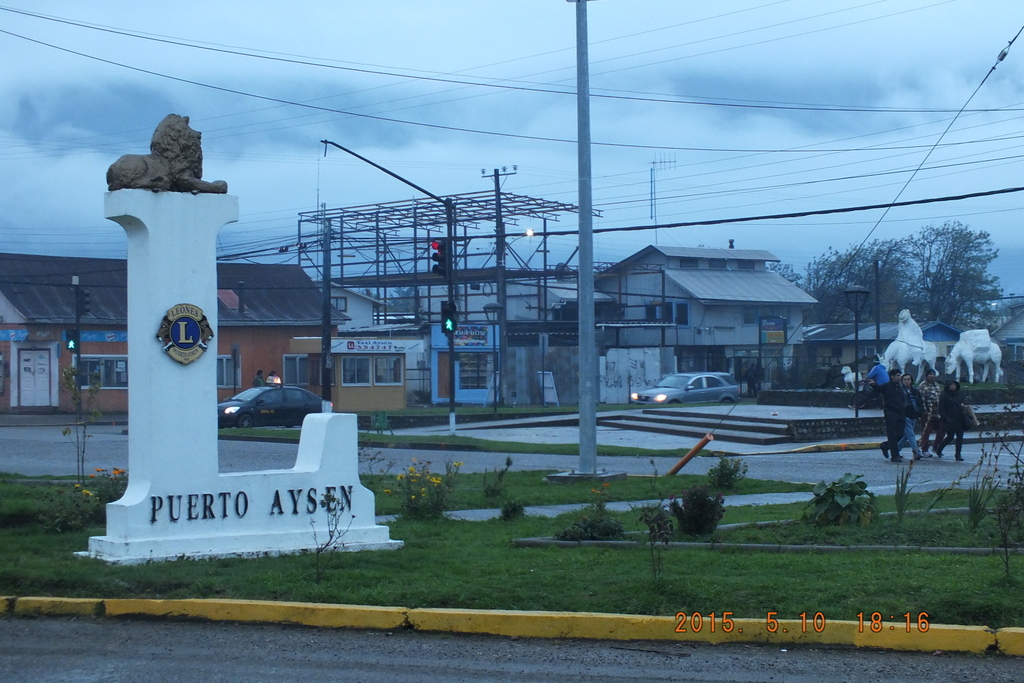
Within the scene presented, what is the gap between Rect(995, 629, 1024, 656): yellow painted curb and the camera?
6.96 meters

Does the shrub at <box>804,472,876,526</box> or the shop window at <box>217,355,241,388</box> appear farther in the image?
the shop window at <box>217,355,241,388</box>

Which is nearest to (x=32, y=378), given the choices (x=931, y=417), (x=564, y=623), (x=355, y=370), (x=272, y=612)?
(x=355, y=370)

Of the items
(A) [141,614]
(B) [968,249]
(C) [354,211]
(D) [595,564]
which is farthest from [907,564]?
(B) [968,249]

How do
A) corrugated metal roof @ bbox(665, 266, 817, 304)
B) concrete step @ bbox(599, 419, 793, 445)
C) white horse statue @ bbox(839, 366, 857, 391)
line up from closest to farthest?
concrete step @ bbox(599, 419, 793, 445), white horse statue @ bbox(839, 366, 857, 391), corrugated metal roof @ bbox(665, 266, 817, 304)

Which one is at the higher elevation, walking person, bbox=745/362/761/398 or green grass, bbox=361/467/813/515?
walking person, bbox=745/362/761/398

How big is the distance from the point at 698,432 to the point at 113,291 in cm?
3224

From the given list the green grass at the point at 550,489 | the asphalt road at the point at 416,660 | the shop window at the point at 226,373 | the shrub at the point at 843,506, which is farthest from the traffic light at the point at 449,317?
the shop window at the point at 226,373

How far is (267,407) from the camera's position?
3503 cm

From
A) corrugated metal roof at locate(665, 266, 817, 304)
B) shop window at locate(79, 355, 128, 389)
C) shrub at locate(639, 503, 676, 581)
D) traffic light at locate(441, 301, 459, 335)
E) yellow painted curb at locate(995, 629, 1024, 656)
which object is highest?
corrugated metal roof at locate(665, 266, 817, 304)

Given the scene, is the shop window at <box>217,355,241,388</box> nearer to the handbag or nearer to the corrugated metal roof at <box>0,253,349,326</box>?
the corrugated metal roof at <box>0,253,349,326</box>

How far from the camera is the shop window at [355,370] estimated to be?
45.9 meters

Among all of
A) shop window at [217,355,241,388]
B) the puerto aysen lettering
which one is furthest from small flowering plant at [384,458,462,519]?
shop window at [217,355,241,388]

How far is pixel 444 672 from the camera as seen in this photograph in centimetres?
A: 669

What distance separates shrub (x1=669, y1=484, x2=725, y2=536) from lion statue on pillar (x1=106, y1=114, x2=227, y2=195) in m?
5.23
